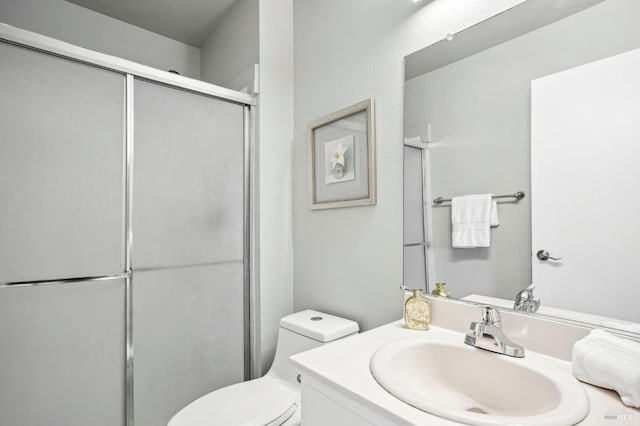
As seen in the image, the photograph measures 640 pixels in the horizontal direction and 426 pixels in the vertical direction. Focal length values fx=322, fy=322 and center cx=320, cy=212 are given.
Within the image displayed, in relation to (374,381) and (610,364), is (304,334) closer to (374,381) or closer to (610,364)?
(374,381)

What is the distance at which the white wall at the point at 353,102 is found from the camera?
124cm

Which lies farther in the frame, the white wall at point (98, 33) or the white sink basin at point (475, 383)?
the white wall at point (98, 33)

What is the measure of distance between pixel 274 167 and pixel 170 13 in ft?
4.17

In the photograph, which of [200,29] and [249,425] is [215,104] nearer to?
[200,29]

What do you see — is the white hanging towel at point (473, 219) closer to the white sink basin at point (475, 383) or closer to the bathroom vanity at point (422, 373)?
the bathroom vanity at point (422, 373)

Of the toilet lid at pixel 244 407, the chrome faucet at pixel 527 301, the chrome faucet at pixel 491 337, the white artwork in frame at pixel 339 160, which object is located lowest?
the toilet lid at pixel 244 407

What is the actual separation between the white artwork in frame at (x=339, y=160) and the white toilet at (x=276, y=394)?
25.8 inches

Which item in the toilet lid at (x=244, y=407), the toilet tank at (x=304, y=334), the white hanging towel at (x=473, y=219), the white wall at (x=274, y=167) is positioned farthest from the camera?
the white wall at (x=274, y=167)

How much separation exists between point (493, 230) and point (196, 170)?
4.43 ft

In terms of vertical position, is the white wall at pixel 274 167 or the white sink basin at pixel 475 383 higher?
the white wall at pixel 274 167

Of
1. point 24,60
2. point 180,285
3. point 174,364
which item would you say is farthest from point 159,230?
point 24,60

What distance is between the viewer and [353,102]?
1.46 meters

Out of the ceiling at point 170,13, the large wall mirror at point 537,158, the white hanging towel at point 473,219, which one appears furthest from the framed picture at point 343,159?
the ceiling at point 170,13

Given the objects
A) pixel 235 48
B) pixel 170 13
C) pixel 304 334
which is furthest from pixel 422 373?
pixel 170 13
